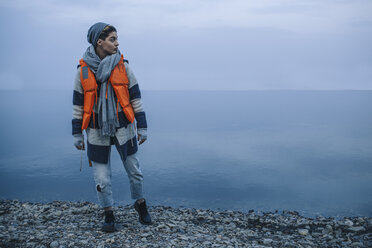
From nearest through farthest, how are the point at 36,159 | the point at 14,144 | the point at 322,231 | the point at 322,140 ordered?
the point at 322,231, the point at 36,159, the point at 14,144, the point at 322,140

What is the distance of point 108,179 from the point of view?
5.27 meters

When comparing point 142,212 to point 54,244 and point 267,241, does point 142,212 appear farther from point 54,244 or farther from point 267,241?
point 267,241

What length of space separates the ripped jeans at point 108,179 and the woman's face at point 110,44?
1.81 meters

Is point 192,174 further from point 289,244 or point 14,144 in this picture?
point 14,144

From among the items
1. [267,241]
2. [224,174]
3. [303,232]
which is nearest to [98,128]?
[267,241]

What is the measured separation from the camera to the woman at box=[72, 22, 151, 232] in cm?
493

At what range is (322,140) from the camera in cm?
3141

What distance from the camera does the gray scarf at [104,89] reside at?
4870 mm

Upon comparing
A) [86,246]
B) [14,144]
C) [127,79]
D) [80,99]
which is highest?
[127,79]

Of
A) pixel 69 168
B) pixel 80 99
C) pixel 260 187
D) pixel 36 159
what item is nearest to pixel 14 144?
pixel 36 159

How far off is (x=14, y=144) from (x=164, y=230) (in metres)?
28.5

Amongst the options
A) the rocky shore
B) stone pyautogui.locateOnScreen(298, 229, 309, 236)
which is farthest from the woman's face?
stone pyautogui.locateOnScreen(298, 229, 309, 236)

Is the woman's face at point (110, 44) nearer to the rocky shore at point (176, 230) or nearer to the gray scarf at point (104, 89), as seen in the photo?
the gray scarf at point (104, 89)

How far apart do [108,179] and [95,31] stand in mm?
2470
